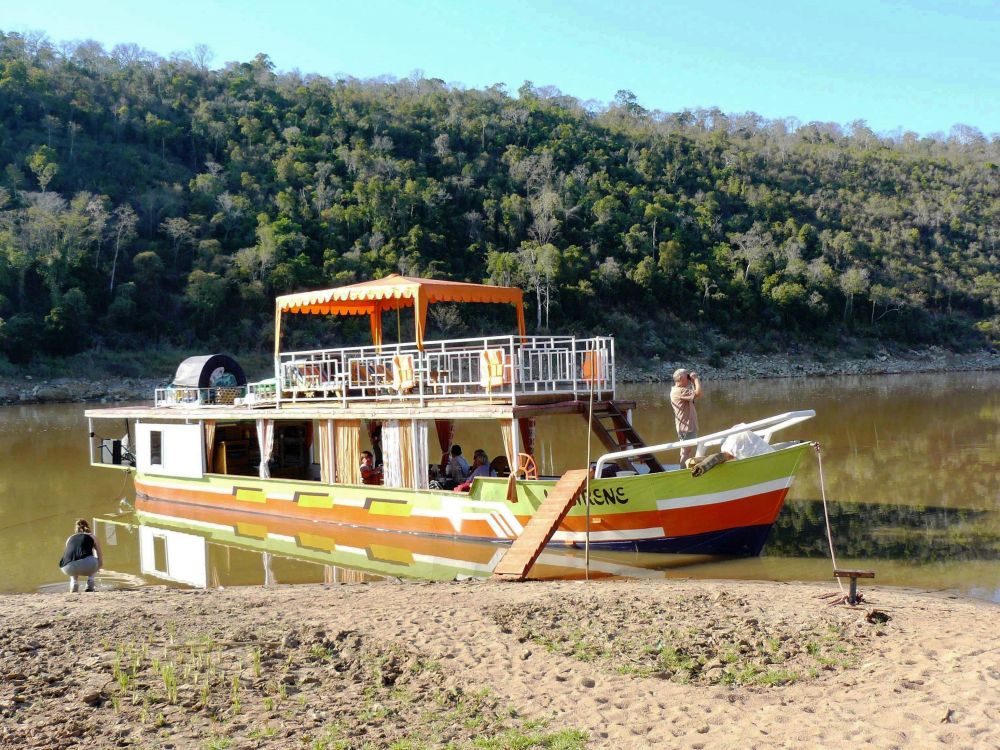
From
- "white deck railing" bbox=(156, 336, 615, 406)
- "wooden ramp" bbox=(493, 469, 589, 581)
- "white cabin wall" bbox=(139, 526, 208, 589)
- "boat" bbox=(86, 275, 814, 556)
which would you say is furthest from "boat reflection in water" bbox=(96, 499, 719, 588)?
"white deck railing" bbox=(156, 336, 615, 406)

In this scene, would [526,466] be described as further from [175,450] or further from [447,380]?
[175,450]

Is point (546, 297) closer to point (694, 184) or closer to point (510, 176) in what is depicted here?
point (510, 176)

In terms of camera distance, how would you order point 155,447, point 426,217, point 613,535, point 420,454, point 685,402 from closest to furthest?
point 613,535, point 685,402, point 420,454, point 155,447, point 426,217

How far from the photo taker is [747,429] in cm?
1165

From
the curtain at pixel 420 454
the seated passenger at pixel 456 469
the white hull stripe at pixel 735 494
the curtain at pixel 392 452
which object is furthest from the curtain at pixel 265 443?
the white hull stripe at pixel 735 494

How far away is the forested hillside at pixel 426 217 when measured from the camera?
205 ft

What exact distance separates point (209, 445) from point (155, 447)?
2633 millimetres

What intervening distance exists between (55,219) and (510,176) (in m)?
45.1

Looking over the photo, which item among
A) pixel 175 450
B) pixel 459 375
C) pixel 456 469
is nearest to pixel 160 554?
pixel 175 450

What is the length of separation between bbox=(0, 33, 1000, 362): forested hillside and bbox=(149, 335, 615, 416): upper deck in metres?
44.4

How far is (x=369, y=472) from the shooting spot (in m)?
15.8

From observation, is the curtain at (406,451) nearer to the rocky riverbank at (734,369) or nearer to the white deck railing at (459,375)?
the white deck railing at (459,375)

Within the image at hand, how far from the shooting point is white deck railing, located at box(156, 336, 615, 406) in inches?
525

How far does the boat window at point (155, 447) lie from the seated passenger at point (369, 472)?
6.02 meters
